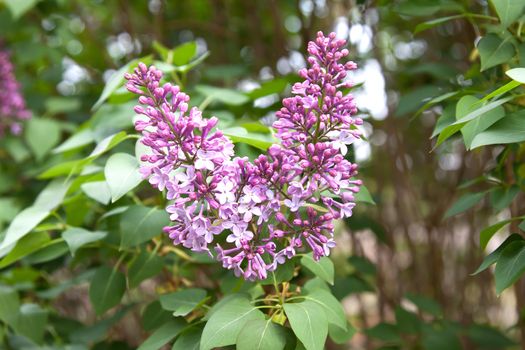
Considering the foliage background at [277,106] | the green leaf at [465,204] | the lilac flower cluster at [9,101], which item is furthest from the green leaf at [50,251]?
the green leaf at [465,204]

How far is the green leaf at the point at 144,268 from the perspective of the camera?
142cm

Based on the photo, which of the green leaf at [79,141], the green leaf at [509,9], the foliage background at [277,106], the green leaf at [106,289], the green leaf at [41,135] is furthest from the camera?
the green leaf at [41,135]

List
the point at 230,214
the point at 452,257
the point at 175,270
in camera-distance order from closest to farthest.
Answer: the point at 230,214
the point at 175,270
the point at 452,257

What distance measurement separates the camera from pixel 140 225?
133cm

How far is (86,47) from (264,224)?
1.97 meters

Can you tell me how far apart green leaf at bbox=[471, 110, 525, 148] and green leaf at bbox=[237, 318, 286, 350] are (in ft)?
1.42

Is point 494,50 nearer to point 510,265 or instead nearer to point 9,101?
point 510,265

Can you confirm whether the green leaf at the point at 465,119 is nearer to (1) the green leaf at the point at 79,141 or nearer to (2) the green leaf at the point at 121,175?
(2) the green leaf at the point at 121,175

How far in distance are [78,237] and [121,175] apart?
0.29 meters

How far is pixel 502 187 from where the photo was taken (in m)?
1.40

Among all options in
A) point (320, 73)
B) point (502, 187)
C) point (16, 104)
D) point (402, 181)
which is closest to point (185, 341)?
point (320, 73)

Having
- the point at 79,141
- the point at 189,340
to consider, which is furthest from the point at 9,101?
the point at 189,340

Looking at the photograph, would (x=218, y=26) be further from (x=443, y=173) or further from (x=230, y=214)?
(x=230, y=214)

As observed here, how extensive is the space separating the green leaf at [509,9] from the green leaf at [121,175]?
2.43 feet
